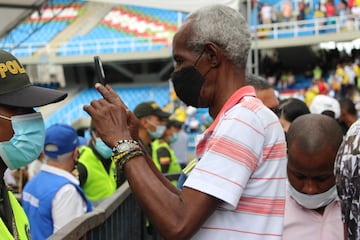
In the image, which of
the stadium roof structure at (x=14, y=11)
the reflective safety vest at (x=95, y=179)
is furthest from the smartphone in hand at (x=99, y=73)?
the stadium roof structure at (x=14, y=11)

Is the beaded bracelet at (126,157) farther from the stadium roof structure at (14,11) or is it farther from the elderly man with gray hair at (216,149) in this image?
the stadium roof structure at (14,11)

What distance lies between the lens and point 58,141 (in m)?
3.62

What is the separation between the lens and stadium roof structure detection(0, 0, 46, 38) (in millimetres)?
6125

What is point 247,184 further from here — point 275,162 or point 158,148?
point 158,148

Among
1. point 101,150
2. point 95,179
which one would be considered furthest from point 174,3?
point 95,179

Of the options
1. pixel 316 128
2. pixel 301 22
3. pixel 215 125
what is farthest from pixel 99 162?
pixel 301 22

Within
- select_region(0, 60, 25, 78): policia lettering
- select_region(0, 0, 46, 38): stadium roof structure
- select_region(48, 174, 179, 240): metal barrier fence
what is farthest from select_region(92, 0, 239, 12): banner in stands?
select_region(0, 60, 25, 78): policia lettering

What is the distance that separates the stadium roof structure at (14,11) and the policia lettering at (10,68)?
4.15m

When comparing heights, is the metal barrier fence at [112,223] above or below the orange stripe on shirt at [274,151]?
below

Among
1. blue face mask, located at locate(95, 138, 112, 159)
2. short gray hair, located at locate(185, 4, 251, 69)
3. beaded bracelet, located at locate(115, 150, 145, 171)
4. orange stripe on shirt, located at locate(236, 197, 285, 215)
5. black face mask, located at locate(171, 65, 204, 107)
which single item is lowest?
blue face mask, located at locate(95, 138, 112, 159)

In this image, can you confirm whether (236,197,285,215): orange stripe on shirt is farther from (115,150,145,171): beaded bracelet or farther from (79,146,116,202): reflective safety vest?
(79,146,116,202): reflective safety vest

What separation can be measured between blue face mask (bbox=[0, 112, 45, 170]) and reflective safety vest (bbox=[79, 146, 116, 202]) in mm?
2133

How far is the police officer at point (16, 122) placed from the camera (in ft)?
6.78

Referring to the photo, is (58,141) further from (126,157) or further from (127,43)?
(127,43)
